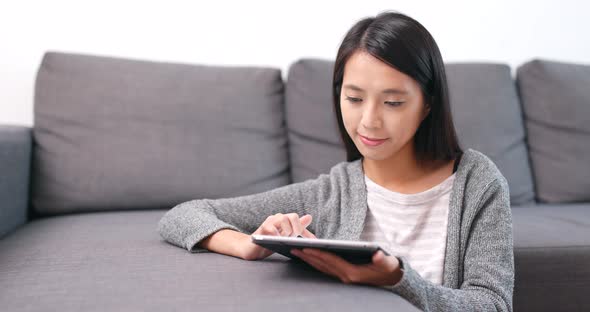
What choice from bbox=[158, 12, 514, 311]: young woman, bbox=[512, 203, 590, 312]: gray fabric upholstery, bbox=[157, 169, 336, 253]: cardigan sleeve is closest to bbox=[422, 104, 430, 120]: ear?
bbox=[158, 12, 514, 311]: young woman

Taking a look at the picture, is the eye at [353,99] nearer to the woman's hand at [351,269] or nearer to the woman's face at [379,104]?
the woman's face at [379,104]

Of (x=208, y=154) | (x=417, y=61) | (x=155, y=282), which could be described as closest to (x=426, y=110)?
(x=417, y=61)

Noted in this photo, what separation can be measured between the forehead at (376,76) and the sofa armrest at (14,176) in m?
0.83

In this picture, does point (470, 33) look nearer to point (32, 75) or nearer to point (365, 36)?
point (365, 36)

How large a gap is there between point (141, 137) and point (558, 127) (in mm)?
1244

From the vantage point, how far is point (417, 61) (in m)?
0.99

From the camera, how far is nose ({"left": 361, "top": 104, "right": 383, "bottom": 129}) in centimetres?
98

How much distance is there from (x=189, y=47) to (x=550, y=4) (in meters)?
1.31

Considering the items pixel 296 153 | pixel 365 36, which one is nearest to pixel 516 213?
pixel 296 153

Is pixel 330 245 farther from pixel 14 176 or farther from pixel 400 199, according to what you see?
pixel 14 176

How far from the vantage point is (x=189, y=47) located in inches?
74.4

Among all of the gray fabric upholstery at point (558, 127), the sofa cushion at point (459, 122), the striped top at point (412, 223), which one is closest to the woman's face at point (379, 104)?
the striped top at point (412, 223)

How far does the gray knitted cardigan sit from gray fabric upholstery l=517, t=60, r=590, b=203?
2.67ft

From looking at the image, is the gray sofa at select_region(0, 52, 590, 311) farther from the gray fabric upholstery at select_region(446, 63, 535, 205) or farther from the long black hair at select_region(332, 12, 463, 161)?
the long black hair at select_region(332, 12, 463, 161)
